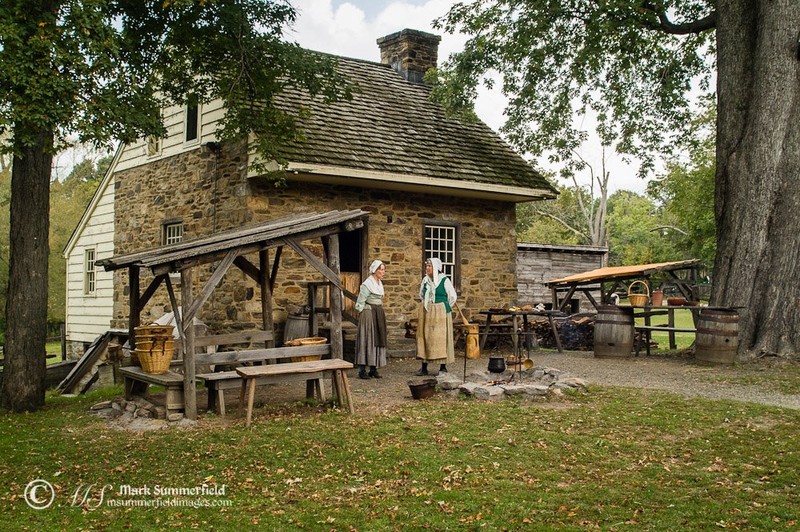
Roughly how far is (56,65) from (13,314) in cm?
362

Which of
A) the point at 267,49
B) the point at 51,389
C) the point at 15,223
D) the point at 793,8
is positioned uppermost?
the point at 793,8

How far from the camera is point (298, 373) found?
30.4 ft

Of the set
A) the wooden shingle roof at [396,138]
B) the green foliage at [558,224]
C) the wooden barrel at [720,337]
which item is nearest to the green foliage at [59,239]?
the wooden shingle roof at [396,138]

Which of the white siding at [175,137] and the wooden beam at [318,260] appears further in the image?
the white siding at [175,137]

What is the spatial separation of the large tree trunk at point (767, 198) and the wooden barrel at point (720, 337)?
479 millimetres

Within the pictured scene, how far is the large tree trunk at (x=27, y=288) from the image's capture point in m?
10.4

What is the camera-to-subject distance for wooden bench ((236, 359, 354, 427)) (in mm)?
8781

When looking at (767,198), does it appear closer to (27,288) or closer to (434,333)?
(434,333)

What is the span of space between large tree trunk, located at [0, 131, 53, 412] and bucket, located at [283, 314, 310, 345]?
4137mm

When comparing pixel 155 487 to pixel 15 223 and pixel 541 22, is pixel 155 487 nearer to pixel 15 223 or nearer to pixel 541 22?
pixel 15 223

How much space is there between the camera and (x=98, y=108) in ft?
30.6

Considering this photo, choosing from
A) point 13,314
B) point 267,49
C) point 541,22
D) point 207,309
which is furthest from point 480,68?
point 13,314

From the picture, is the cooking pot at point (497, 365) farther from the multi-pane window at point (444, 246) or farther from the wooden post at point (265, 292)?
the multi-pane window at point (444, 246)

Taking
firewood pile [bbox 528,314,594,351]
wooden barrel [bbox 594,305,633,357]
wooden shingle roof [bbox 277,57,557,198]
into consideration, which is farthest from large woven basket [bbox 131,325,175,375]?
firewood pile [bbox 528,314,594,351]
